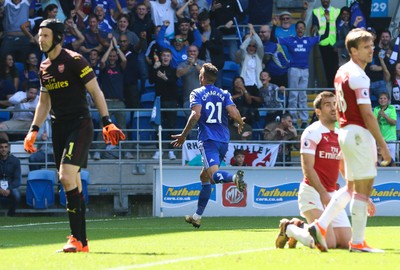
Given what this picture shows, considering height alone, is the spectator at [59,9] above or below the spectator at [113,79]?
above

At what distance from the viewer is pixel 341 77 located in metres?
10.8

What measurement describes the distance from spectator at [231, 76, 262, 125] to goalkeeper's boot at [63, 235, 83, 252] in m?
13.2

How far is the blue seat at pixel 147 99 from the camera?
25672 mm

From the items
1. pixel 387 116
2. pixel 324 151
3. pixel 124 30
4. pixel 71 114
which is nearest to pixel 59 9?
pixel 124 30

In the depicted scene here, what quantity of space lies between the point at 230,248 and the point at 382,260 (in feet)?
7.66

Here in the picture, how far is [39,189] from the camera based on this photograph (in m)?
23.4

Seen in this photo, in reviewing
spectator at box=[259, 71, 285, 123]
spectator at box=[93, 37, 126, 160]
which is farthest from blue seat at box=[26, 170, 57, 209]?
spectator at box=[259, 71, 285, 123]

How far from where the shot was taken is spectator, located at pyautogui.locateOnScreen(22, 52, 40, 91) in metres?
24.9

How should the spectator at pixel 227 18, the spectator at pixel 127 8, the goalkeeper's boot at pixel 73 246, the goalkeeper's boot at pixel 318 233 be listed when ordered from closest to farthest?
the goalkeeper's boot at pixel 318 233
the goalkeeper's boot at pixel 73 246
the spectator at pixel 127 8
the spectator at pixel 227 18

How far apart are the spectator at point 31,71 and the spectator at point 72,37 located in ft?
2.52

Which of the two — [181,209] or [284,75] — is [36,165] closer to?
[181,209]

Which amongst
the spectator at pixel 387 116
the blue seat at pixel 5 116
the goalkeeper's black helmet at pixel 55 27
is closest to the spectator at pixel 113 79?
the blue seat at pixel 5 116

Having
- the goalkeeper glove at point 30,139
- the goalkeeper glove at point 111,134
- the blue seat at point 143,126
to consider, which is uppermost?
the goalkeeper glove at point 111,134

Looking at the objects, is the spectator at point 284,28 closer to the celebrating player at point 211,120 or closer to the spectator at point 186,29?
the spectator at point 186,29
